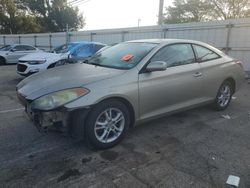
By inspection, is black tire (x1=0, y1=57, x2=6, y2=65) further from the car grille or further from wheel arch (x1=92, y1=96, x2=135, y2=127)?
wheel arch (x1=92, y1=96, x2=135, y2=127)

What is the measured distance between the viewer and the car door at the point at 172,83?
140 inches

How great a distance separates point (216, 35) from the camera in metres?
9.90

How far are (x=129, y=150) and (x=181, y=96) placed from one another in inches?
55.1

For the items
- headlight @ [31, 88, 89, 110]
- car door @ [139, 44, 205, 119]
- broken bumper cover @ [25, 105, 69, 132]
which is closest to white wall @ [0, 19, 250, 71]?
car door @ [139, 44, 205, 119]

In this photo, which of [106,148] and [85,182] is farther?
[106,148]

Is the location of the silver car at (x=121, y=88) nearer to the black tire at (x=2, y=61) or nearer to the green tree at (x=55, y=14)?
the black tire at (x=2, y=61)

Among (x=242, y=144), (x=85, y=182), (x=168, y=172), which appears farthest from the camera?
(x=242, y=144)

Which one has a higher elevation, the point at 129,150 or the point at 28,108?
the point at 28,108

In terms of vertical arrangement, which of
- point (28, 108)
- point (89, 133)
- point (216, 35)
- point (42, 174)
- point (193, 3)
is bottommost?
point (42, 174)

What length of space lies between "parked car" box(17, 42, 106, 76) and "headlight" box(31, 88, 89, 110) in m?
5.03

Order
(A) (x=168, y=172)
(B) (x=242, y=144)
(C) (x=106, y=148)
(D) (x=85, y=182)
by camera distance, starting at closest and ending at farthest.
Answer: (D) (x=85, y=182), (A) (x=168, y=172), (C) (x=106, y=148), (B) (x=242, y=144)

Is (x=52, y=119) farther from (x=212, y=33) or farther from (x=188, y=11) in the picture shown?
(x=188, y=11)

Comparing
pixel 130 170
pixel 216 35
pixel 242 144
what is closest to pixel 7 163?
pixel 130 170

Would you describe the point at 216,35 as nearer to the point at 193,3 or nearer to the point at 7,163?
the point at 7,163
